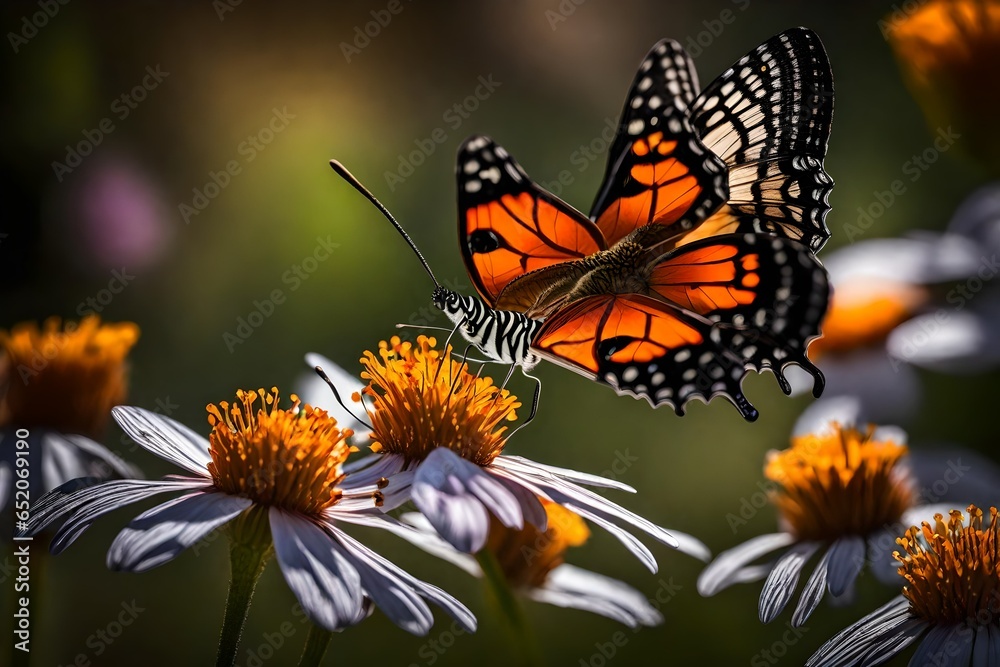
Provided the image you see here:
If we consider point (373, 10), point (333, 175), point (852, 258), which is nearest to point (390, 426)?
point (852, 258)

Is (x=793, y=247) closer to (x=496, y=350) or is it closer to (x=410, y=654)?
(x=496, y=350)

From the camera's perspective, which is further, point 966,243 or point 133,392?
point 133,392

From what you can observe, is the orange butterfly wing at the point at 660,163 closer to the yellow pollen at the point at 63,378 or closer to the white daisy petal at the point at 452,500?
the white daisy petal at the point at 452,500

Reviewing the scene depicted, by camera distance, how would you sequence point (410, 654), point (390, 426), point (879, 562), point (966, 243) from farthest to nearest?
point (410, 654), point (966, 243), point (879, 562), point (390, 426)

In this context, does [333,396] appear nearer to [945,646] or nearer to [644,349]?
[644,349]

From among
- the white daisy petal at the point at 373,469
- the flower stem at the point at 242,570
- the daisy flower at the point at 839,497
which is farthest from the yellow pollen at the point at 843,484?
the flower stem at the point at 242,570

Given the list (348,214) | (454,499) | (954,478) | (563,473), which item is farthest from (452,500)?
(348,214)
